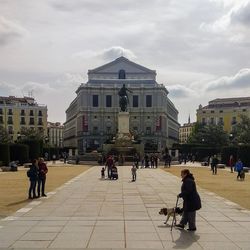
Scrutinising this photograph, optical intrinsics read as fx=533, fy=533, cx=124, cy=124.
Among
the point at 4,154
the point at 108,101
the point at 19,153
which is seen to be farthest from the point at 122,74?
the point at 4,154

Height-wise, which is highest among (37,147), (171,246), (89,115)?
(89,115)

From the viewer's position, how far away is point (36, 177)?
79.7 feet

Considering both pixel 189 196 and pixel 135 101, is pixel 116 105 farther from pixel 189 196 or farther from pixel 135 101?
pixel 189 196

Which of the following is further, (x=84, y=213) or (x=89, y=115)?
(x=89, y=115)

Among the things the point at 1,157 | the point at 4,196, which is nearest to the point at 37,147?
the point at 1,157

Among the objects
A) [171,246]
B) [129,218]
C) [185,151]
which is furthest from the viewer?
[185,151]

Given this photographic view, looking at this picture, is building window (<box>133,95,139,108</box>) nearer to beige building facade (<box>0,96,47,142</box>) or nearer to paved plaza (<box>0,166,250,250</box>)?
beige building facade (<box>0,96,47,142</box>)

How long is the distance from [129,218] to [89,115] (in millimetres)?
146801

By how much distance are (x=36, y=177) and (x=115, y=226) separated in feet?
31.8

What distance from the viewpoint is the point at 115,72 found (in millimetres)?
168750

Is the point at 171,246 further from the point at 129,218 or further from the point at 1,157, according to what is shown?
the point at 1,157

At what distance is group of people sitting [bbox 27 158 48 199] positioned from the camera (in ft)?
79.1

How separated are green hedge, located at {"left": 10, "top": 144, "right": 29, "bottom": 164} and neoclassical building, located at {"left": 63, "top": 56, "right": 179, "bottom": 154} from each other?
A: 88204mm

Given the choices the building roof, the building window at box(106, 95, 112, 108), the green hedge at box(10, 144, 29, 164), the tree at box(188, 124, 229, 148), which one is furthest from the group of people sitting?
the building roof
